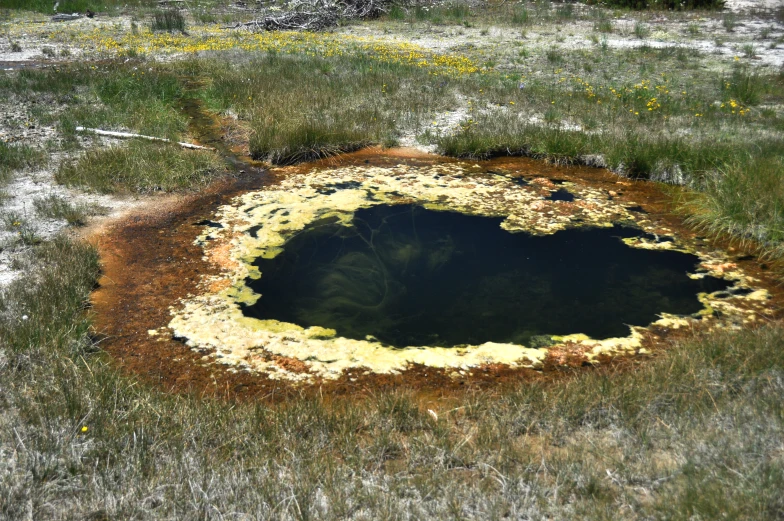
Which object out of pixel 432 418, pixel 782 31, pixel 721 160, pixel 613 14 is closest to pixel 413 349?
pixel 432 418

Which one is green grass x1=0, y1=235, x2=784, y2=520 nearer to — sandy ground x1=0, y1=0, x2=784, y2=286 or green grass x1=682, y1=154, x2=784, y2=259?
green grass x1=682, y1=154, x2=784, y2=259

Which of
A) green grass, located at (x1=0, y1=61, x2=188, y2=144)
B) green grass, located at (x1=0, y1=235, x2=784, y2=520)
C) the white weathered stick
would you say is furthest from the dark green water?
green grass, located at (x1=0, y1=61, x2=188, y2=144)

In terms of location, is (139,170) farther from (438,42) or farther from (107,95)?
(438,42)

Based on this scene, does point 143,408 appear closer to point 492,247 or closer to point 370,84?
point 492,247

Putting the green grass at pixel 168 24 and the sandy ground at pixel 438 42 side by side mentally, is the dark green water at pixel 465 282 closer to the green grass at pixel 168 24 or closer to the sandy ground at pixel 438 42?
the sandy ground at pixel 438 42

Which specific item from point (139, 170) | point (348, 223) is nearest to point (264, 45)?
point (139, 170)

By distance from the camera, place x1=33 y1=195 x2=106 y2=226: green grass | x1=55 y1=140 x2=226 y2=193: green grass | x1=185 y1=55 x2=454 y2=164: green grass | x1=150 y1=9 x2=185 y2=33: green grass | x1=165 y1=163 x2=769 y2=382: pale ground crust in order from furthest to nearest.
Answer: x1=150 y1=9 x2=185 y2=33: green grass < x1=185 y1=55 x2=454 y2=164: green grass < x1=55 y1=140 x2=226 y2=193: green grass < x1=33 y1=195 x2=106 y2=226: green grass < x1=165 y1=163 x2=769 y2=382: pale ground crust
